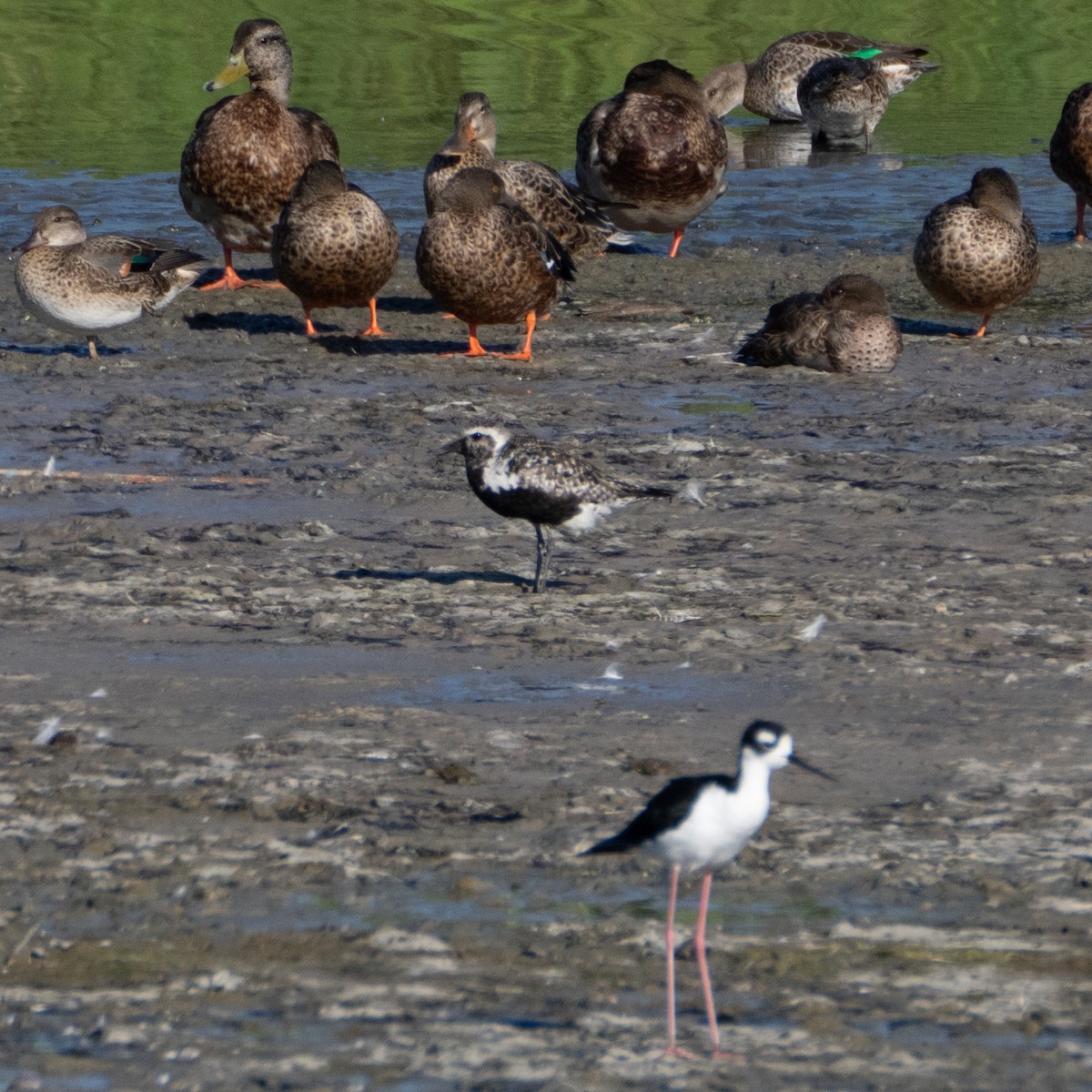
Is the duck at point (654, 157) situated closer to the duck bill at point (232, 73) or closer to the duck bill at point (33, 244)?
the duck bill at point (232, 73)

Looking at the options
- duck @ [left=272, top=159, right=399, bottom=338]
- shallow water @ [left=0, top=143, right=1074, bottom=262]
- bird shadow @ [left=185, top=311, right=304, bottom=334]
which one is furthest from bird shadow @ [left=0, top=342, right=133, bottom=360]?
shallow water @ [left=0, top=143, right=1074, bottom=262]

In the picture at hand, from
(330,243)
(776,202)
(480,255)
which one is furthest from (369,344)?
(776,202)

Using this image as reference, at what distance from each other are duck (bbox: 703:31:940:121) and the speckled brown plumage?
48.7 inches

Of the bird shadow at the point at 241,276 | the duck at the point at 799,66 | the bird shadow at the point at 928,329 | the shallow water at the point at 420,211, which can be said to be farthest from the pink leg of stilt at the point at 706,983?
the duck at the point at 799,66

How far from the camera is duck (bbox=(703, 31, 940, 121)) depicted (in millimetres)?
23703

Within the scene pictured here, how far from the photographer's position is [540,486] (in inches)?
269

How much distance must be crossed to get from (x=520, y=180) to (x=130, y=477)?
19.0 ft

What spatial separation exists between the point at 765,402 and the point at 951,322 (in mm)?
2896

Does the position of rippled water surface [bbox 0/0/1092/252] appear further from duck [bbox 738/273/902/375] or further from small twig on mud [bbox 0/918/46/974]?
small twig on mud [bbox 0/918/46/974]

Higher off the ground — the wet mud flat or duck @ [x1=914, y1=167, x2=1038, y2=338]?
duck @ [x1=914, y1=167, x2=1038, y2=338]

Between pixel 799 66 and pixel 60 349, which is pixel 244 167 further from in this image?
pixel 799 66

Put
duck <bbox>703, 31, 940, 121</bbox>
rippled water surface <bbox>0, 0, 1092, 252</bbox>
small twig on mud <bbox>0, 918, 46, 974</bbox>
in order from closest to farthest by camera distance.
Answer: small twig on mud <bbox>0, 918, 46, 974</bbox> → rippled water surface <bbox>0, 0, 1092, 252</bbox> → duck <bbox>703, 31, 940, 121</bbox>

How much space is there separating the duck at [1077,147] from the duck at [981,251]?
10.6 ft

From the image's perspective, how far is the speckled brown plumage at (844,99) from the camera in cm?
2159
